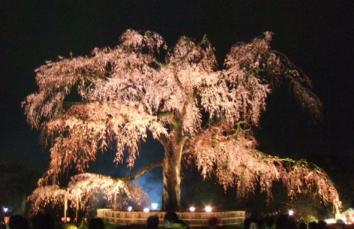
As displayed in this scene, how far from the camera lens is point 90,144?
14.5 meters

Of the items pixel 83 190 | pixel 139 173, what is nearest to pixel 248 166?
pixel 139 173

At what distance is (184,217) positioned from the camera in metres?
15.0

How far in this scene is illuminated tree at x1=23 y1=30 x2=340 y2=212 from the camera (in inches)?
563

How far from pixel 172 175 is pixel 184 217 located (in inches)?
62.5

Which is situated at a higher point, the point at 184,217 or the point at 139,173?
the point at 139,173

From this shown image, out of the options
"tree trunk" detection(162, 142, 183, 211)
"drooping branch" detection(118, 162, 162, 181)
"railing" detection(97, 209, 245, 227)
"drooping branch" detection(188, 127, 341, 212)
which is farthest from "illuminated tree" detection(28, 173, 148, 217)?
"drooping branch" detection(188, 127, 341, 212)

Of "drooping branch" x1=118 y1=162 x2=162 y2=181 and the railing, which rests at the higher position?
"drooping branch" x1=118 y1=162 x2=162 y2=181

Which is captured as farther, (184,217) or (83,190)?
(184,217)

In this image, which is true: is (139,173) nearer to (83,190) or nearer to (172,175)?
(172,175)

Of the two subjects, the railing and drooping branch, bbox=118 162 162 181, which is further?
drooping branch, bbox=118 162 162 181

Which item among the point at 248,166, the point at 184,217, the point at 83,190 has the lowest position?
the point at 184,217

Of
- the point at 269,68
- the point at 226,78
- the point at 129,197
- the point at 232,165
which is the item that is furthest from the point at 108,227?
the point at 269,68

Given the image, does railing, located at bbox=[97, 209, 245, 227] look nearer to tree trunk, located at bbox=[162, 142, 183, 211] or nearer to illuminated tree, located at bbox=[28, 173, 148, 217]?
illuminated tree, located at bbox=[28, 173, 148, 217]

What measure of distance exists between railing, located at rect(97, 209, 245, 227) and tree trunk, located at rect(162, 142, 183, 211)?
897 millimetres
